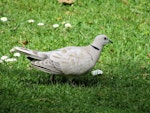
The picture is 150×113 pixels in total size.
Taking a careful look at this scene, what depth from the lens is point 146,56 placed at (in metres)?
8.37

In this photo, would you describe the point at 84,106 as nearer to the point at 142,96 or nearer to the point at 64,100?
the point at 64,100

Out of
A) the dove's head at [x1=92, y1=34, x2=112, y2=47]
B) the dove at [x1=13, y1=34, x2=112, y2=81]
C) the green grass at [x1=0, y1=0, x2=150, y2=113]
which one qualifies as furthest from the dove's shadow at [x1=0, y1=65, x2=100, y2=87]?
the dove's head at [x1=92, y1=34, x2=112, y2=47]

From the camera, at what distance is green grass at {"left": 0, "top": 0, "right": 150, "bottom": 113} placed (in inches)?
248

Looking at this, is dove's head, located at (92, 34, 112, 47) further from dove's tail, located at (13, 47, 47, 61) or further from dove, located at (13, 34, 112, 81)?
dove's tail, located at (13, 47, 47, 61)

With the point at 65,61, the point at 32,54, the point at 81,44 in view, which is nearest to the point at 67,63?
the point at 65,61

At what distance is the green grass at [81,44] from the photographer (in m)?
6.30

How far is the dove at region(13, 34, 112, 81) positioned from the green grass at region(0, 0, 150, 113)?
0.22m

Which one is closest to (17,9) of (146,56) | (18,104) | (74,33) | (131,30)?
(74,33)

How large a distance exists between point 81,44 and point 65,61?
203 centimetres

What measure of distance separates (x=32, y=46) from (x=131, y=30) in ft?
6.35

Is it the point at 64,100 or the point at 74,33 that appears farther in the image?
the point at 74,33

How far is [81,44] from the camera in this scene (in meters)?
8.69

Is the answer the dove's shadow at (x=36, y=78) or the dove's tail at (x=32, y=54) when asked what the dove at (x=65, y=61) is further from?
the dove's shadow at (x=36, y=78)

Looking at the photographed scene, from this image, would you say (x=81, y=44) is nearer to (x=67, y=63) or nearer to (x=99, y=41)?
(x=99, y=41)
